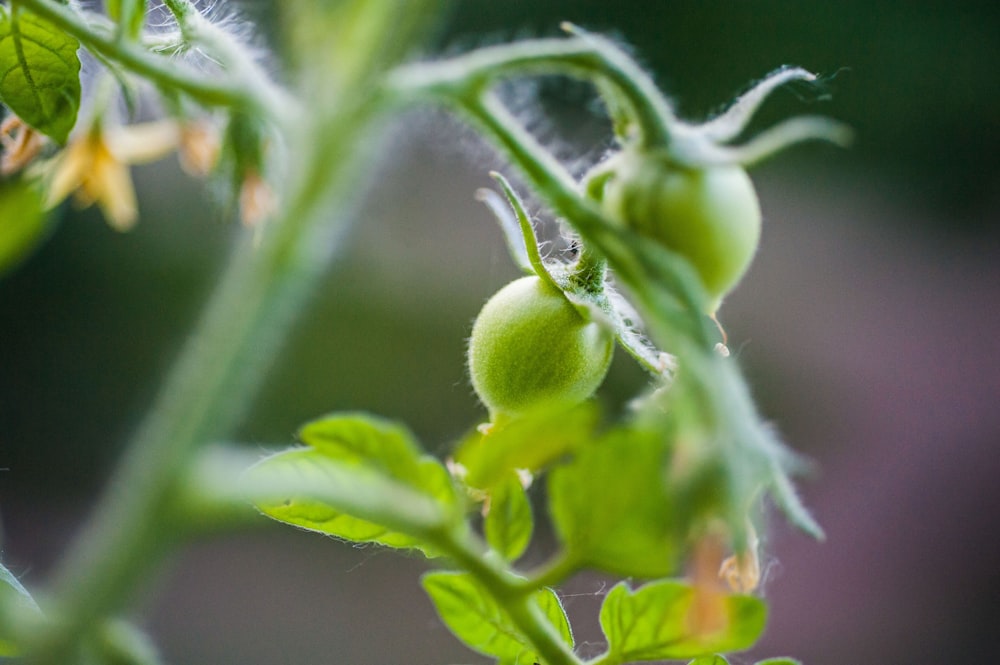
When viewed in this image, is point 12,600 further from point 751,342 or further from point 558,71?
point 751,342

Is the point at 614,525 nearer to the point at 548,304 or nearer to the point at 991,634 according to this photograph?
the point at 548,304

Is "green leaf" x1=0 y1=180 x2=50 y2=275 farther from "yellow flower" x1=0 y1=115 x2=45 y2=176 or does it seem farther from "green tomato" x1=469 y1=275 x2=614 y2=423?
"green tomato" x1=469 y1=275 x2=614 y2=423

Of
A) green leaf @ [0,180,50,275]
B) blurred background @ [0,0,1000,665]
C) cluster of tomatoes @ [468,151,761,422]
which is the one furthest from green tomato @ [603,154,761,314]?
blurred background @ [0,0,1000,665]

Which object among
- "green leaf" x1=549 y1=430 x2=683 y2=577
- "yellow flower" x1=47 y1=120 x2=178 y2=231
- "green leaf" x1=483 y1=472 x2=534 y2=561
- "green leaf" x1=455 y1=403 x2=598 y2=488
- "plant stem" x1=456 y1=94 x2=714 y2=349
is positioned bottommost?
"green leaf" x1=549 y1=430 x2=683 y2=577

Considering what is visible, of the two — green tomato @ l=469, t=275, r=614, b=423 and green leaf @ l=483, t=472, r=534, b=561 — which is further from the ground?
green tomato @ l=469, t=275, r=614, b=423

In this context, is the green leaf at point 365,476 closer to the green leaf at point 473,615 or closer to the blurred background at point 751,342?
the green leaf at point 473,615

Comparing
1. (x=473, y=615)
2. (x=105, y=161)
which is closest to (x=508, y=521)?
(x=473, y=615)
